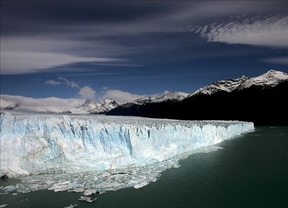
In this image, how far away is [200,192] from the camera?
10.6 meters

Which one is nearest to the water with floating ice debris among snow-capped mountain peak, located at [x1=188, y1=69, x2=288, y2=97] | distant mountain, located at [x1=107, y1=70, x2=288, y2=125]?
distant mountain, located at [x1=107, y1=70, x2=288, y2=125]

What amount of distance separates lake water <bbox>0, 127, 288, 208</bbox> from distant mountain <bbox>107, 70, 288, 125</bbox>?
4216 cm

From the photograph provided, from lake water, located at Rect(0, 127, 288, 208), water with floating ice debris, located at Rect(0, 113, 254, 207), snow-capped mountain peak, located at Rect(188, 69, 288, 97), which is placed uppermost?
snow-capped mountain peak, located at Rect(188, 69, 288, 97)

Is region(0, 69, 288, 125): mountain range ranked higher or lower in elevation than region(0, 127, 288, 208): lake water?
higher

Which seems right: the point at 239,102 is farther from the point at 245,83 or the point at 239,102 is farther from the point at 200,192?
the point at 200,192

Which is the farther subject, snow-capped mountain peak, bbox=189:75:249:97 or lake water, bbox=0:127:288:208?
snow-capped mountain peak, bbox=189:75:249:97

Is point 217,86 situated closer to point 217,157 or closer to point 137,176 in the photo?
point 217,157

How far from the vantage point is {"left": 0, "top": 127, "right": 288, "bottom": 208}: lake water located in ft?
31.2

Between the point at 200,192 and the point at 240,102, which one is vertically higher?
the point at 240,102

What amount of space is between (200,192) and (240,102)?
66641 millimetres

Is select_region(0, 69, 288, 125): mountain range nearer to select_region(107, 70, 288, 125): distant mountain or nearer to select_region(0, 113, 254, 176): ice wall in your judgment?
select_region(107, 70, 288, 125): distant mountain

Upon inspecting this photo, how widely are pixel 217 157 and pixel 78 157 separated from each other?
30.2 ft

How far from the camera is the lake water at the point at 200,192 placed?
374 inches

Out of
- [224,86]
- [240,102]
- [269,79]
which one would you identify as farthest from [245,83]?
[240,102]
